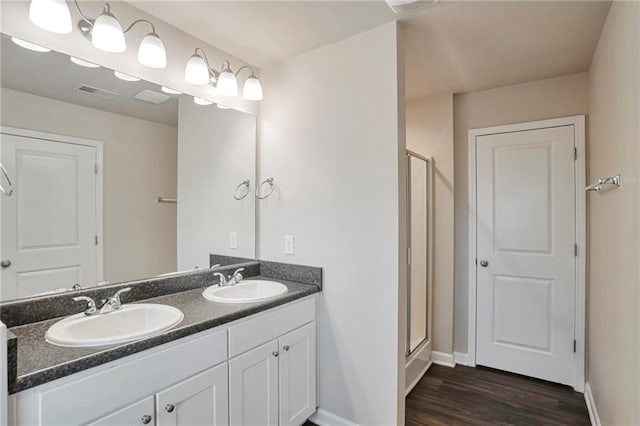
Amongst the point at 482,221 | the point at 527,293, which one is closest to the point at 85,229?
the point at 482,221

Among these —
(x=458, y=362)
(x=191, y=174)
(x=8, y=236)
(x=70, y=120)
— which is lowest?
(x=458, y=362)

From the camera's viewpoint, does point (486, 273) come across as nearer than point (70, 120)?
No

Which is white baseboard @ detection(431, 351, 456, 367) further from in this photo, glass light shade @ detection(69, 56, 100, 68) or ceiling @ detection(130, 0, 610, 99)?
glass light shade @ detection(69, 56, 100, 68)

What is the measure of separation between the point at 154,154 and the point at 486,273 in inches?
108

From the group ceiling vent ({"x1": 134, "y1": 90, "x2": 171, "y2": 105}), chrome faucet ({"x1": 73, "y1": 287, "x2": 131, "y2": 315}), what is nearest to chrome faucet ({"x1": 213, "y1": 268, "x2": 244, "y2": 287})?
chrome faucet ({"x1": 73, "y1": 287, "x2": 131, "y2": 315})

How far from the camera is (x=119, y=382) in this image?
3.80ft

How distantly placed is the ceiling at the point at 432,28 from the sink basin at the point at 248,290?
1.52 m

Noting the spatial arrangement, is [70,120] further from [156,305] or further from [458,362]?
[458,362]

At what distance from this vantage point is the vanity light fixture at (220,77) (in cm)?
193

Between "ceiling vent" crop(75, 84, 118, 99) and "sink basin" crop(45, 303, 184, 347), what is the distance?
1.05m

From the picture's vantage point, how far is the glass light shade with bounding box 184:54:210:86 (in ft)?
6.32

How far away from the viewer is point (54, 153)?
4.90 ft

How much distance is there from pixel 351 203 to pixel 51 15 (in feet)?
5.35

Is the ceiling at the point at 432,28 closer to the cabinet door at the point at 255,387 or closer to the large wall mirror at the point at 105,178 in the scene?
the large wall mirror at the point at 105,178
